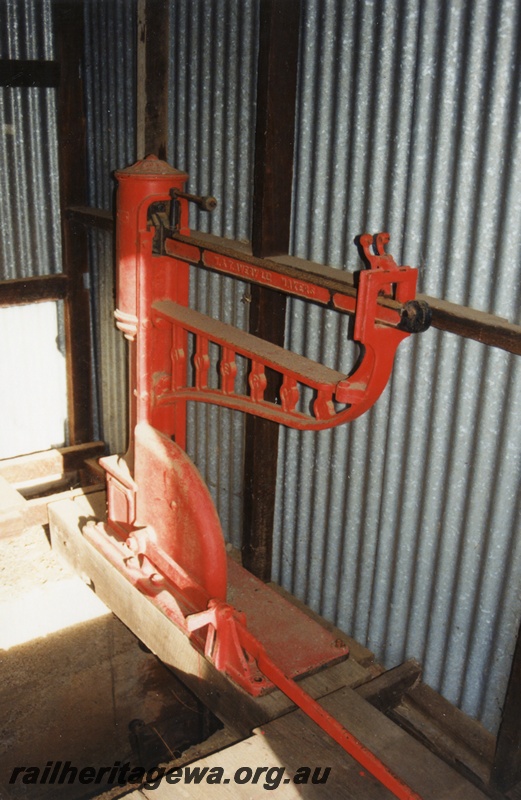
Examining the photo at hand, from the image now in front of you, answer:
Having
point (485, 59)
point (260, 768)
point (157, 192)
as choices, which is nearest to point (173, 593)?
point (260, 768)

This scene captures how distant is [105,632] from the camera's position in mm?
5469

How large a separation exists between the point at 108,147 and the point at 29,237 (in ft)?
3.34

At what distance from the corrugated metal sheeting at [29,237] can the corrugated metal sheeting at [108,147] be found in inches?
12.6

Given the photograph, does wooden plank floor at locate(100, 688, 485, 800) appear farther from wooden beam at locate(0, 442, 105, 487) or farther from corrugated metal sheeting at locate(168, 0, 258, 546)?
wooden beam at locate(0, 442, 105, 487)

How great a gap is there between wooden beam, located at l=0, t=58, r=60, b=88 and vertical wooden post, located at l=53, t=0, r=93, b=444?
0.22 feet

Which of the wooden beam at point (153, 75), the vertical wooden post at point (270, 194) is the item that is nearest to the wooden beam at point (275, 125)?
the vertical wooden post at point (270, 194)

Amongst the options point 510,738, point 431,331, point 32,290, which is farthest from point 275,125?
point 510,738

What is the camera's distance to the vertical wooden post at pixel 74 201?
6473 millimetres

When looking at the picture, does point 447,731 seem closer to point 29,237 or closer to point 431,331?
point 431,331

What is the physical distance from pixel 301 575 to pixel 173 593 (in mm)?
988

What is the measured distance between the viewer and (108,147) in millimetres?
6555

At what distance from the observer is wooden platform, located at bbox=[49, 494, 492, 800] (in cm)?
370

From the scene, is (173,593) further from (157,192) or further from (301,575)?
(157,192)

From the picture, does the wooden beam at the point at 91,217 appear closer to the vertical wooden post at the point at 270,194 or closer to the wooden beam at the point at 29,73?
the wooden beam at the point at 29,73
